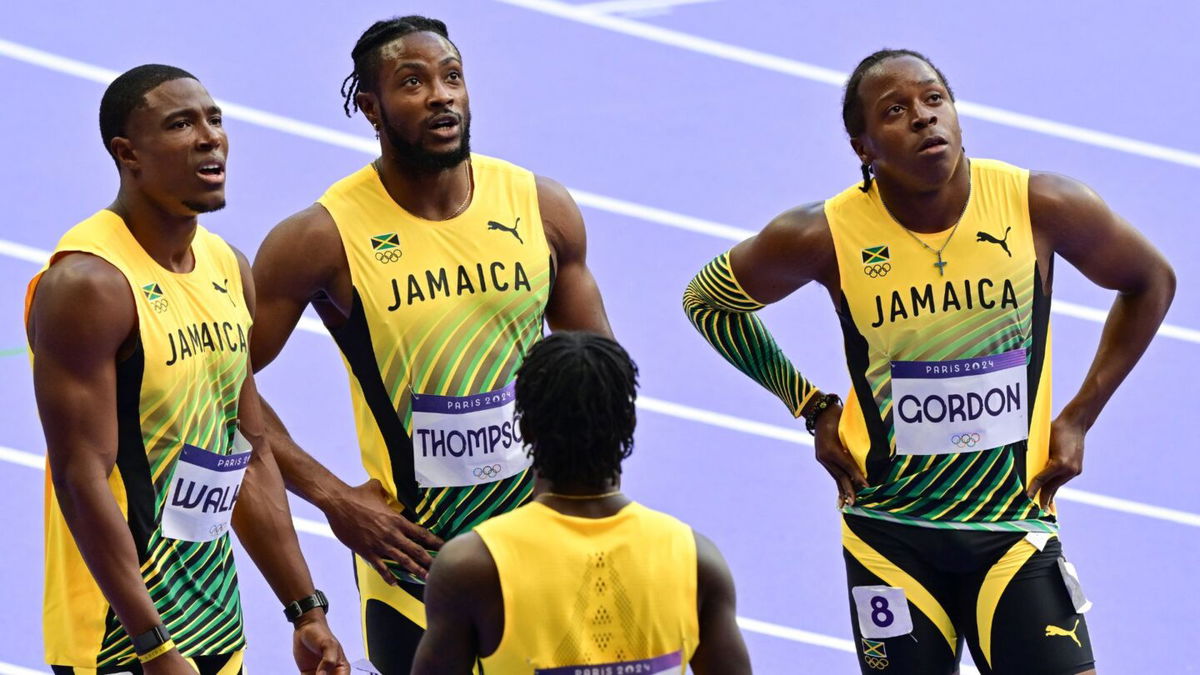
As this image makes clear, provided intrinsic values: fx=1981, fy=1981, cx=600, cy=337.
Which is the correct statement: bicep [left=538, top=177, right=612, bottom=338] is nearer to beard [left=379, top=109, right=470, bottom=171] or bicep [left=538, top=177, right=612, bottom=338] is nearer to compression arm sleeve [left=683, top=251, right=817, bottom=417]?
beard [left=379, top=109, right=470, bottom=171]

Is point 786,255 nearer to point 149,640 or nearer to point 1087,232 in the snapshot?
point 1087,232

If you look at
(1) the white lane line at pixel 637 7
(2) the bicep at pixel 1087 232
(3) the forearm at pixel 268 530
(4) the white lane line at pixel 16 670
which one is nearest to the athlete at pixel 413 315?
(3) the forearm at pixel 268 530

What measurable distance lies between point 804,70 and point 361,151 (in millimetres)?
2477

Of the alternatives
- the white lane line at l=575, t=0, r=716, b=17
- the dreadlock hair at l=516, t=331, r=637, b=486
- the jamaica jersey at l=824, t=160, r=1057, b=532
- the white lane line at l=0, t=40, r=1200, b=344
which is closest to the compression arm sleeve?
the jamaica jersey at l=824, t=160, r=1057, b=532

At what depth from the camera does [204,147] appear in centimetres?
454

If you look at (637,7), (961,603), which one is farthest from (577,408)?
(637,7)

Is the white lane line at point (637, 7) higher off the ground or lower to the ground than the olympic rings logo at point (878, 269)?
higher

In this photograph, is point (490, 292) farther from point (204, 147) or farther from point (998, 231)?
point (998, 231)

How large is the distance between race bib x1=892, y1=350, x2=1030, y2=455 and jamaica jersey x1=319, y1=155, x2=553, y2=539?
100 centimetres

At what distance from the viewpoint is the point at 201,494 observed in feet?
14.9

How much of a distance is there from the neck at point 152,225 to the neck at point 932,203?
1.87m

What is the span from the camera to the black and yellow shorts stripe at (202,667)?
4.39 m

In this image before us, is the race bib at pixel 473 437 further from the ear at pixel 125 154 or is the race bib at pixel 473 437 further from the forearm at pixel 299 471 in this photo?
the ear at pixel 125 154

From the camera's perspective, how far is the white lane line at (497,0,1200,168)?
992 cm
